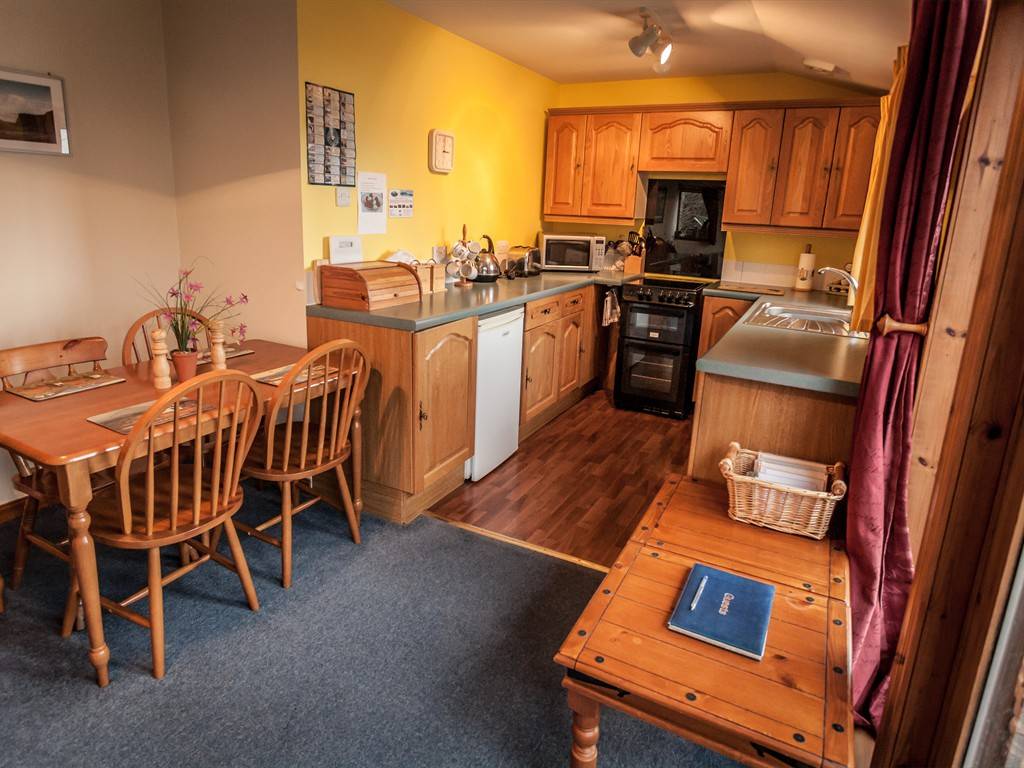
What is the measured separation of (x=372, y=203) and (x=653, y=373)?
7.52ft

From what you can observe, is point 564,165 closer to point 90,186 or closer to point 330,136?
point 330,136

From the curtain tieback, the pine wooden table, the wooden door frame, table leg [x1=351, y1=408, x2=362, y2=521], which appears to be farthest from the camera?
table leg [x1=351, y1=408, x2=362, y2=521]

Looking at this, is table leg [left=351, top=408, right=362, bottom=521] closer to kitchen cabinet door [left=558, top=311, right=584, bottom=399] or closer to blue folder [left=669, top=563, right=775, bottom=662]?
blue folder [left=669, top=563, right=775, bottom=662]

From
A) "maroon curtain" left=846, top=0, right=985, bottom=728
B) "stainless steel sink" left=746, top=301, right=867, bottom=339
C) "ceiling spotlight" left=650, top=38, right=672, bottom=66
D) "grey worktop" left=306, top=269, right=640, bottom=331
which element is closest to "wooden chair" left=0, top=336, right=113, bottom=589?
"grey worktop" left=306, top=269, right=640, bottom=331

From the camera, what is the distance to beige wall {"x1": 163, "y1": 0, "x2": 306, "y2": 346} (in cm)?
278

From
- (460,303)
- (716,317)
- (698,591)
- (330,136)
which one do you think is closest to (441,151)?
(330,136)

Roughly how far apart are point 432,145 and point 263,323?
1.37 m

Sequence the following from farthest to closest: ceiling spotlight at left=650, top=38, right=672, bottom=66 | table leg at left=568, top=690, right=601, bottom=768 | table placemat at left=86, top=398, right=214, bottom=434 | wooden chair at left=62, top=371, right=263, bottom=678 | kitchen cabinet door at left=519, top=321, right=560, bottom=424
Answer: kitchen cabinet door at left=519, top=321, right=560, bottom=424 < ceiling spotlight at left=650, top=38, right=672, bottom=66 < table placemat at left=86, top=398, right=214, bottom=434 < wooden chair at left=62, top=371, right=263, bottom=678 < table leg at left=568, top=690, right=601, bottom=768

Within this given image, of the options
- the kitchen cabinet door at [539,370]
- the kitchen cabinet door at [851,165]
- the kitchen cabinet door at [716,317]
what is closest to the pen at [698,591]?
the kitchen cabinet door at [539,370]

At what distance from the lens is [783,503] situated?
73.2 inches

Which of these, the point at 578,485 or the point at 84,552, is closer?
the point at 84,552

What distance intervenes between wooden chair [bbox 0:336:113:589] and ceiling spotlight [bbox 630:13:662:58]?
9.36 feet

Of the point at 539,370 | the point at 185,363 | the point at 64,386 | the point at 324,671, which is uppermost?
the point at 185,363

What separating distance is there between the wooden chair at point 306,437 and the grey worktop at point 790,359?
4.22ft
